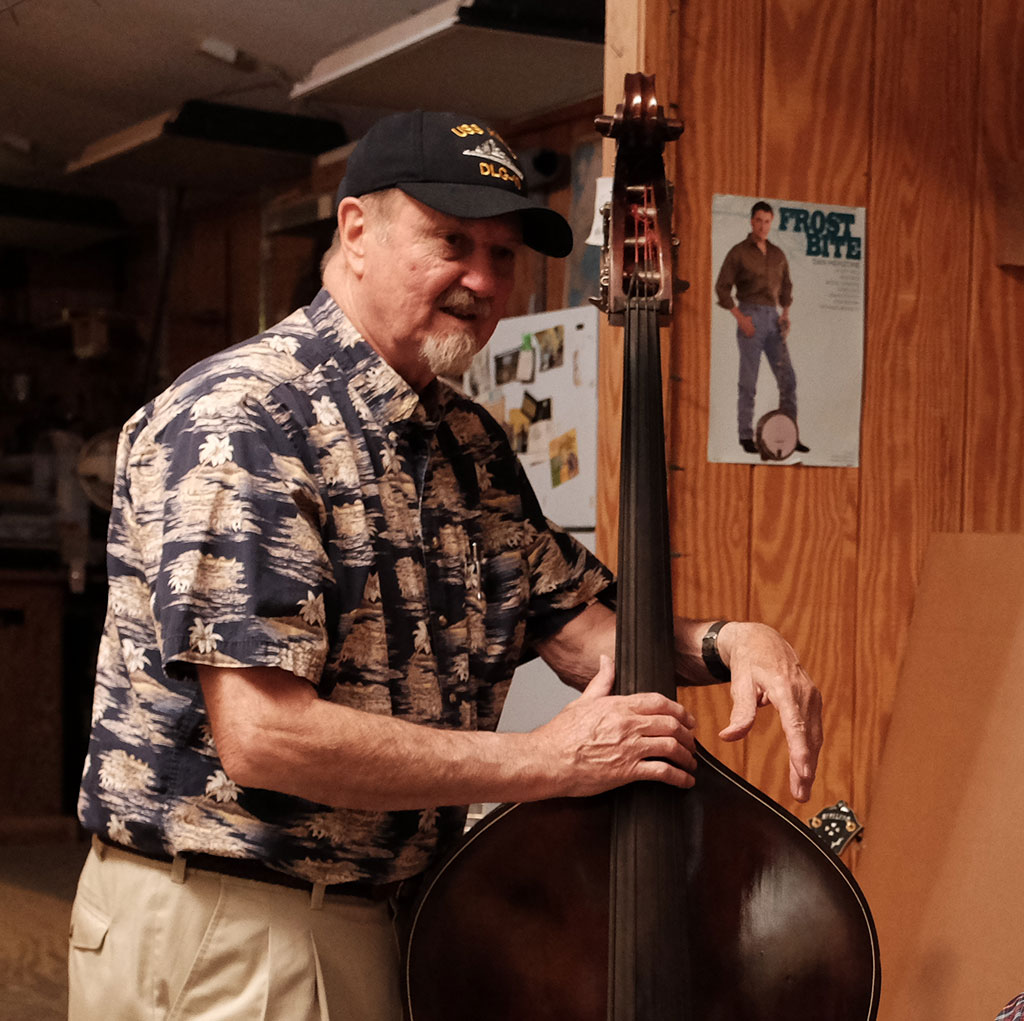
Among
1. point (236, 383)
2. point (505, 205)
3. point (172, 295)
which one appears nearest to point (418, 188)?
point (505, 205)

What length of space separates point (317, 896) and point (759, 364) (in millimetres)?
1126

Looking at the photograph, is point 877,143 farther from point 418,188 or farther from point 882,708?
point 418,188

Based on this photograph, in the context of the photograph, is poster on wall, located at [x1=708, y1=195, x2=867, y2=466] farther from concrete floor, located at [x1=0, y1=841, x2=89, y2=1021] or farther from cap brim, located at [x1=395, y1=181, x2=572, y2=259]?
concrete floor, located at [x1=0, y1=841, x2=89, y2=1021]

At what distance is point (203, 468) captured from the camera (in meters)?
1.17

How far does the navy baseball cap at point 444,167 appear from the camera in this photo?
1.32m

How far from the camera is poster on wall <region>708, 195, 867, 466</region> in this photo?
2.02 m

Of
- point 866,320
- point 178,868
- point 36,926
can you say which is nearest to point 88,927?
point 178,868

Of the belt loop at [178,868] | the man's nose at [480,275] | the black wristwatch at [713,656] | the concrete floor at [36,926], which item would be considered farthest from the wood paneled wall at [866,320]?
the concrete floor at [36,926]

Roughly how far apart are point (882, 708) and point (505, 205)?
117cm

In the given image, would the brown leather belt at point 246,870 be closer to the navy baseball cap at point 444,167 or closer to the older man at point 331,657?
the older man at point 331,657

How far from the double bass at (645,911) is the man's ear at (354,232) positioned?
1.51 feet

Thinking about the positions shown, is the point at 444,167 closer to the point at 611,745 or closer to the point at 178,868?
the point at 611,745

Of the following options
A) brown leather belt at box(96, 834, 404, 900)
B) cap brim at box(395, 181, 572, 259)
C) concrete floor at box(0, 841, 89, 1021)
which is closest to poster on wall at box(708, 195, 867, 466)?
cap brim at box(395, 181, 572, 259)

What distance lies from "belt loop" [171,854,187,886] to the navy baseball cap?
2.29ft
